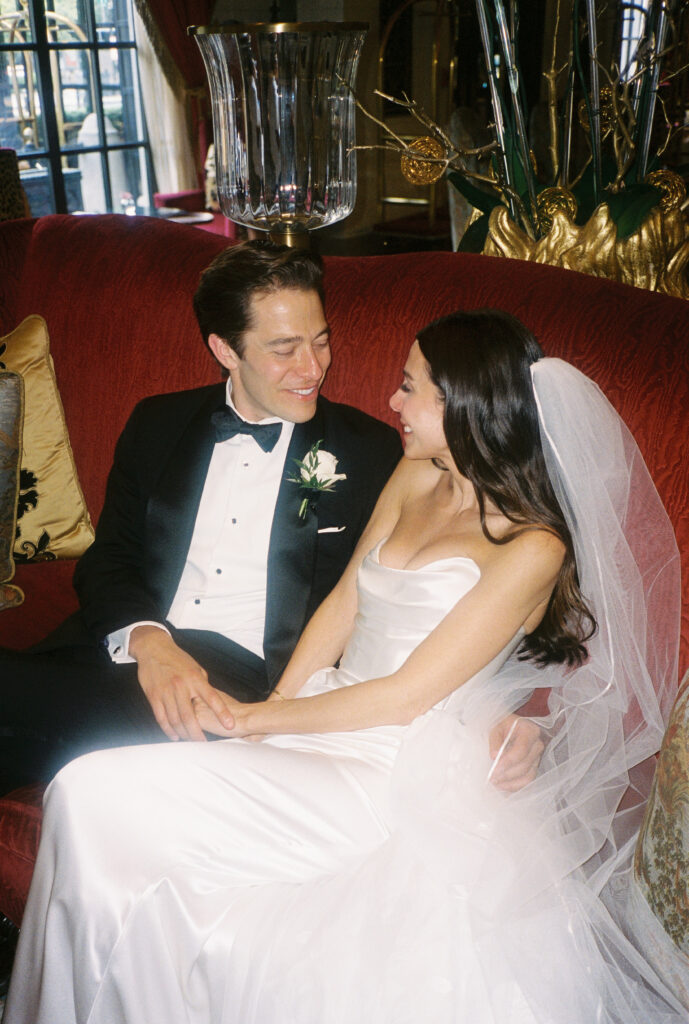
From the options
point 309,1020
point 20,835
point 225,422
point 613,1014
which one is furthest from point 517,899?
point 225,422

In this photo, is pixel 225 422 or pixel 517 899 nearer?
pixel 517 899

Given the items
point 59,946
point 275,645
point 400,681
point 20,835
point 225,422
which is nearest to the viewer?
point 59,946

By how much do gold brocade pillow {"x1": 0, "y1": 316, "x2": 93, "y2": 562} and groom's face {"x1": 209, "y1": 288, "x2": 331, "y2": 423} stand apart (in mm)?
743

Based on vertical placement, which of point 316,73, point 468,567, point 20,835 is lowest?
point 20,835

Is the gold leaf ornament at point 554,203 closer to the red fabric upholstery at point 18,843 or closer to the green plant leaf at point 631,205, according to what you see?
the green plant leaf at point 631,205

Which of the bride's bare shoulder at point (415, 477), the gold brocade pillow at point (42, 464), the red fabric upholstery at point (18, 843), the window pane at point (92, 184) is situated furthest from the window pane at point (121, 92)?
the red fabric upholstery at point (18, 843)

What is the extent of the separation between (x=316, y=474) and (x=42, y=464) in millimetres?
899

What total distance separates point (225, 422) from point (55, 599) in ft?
2.50

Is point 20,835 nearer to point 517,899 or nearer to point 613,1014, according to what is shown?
point 517,899

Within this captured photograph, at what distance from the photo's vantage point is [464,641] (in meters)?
1.64

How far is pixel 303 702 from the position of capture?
174 centimetres

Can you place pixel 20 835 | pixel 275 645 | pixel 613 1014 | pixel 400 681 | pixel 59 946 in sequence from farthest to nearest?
1. pixel 275 645
2. pixel 20 835
3. pixel 400 681
4. pixel 59 946
5. pixel 613 1014

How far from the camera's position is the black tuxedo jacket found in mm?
2074

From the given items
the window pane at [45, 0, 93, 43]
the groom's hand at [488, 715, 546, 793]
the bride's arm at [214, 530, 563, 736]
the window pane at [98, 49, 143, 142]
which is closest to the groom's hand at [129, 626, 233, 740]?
the bride's arm at [214, 530, 563, 736]
